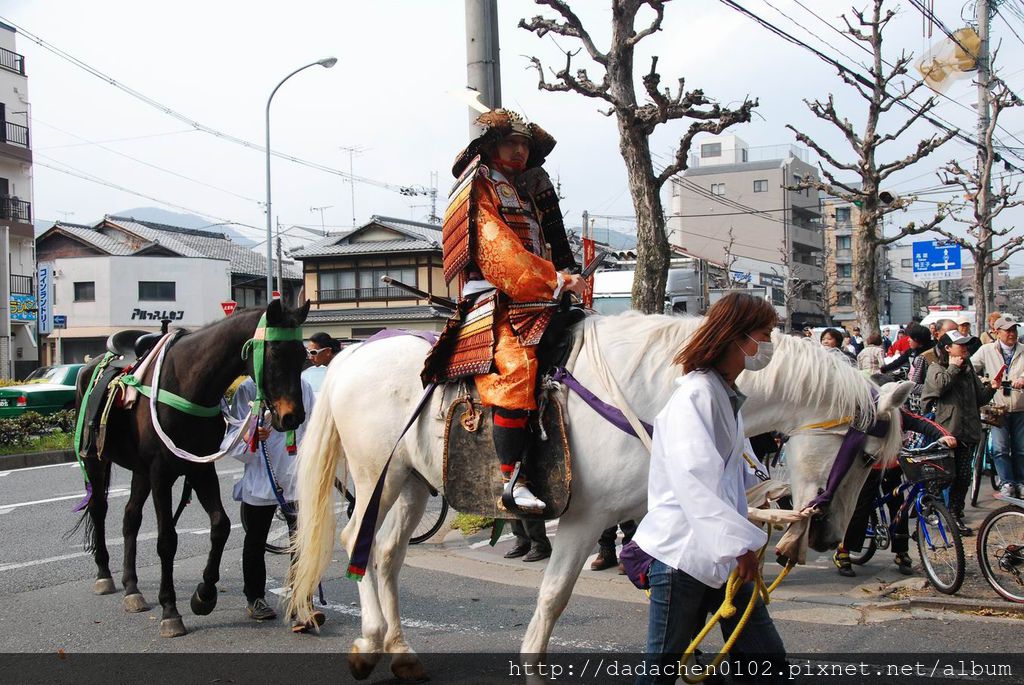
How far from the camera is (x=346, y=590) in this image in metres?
6.39

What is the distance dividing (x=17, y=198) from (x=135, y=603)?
3402 cm

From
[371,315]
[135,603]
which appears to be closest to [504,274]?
[135,603]

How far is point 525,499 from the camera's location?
3918mm

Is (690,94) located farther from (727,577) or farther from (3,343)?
(3,343)

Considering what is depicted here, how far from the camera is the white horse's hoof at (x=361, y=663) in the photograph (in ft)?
14.2

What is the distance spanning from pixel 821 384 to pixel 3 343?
113ft

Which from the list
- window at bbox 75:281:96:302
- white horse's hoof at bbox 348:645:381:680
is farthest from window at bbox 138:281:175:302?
white horse's hoof at bbox 348:645:381:680

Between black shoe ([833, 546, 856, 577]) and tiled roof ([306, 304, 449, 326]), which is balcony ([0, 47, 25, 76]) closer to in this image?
tiled roof ([306, 304, 449, 326])

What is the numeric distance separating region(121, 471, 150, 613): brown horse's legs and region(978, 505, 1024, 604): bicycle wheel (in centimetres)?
572

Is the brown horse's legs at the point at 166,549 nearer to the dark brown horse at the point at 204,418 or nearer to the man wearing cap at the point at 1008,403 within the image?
the dark brown horse at the point at 204,418

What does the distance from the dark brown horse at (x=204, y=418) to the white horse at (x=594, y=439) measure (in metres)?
0.53

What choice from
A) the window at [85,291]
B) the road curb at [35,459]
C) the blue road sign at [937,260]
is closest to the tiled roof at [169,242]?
the window at [85,291]

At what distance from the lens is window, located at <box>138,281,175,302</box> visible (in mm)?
42906

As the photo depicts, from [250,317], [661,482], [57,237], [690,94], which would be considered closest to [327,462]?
[250,317]
